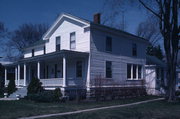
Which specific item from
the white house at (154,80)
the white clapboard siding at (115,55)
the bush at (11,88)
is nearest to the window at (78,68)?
the white clapboard siding at (115,55)

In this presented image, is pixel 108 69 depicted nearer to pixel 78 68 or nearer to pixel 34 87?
pixel 78 68

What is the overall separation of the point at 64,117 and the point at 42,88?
37.8 ft

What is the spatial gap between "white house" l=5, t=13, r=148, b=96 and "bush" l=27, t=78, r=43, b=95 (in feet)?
2.29

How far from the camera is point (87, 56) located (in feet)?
70.8

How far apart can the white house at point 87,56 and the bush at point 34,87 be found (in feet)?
2.29

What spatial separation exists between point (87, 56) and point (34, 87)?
5.99 m

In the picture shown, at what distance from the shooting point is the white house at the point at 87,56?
21.5 m

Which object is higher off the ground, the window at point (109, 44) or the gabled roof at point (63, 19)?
the gabled roof at point (63, 19)

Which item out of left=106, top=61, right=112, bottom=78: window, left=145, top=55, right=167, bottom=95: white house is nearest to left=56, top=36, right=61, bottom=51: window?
left=106, top=61, right=112, bottom=78: window

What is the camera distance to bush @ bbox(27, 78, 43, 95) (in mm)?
21875

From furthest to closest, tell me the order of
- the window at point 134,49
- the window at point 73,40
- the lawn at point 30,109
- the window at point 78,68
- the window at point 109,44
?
the window at point 134,49 → the window at point 109,44 → the window at point 73,40 → the window at point 78,68 → the lawn at point 30,109

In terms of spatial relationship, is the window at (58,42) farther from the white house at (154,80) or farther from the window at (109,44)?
the white house at (154,80)

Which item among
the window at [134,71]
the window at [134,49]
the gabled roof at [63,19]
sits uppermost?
the gabled roof at [63,19]

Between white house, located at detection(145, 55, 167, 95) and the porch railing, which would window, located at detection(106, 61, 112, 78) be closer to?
the porch railing
